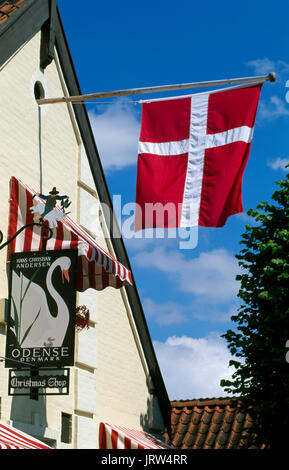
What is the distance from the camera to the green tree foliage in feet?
49.8

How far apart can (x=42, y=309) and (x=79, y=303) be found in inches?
140

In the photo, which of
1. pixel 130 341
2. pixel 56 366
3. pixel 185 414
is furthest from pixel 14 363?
pixel 185 414

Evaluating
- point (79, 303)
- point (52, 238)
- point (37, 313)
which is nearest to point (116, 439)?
point (79, 303)

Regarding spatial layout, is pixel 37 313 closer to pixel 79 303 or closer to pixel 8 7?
pixel 79 303

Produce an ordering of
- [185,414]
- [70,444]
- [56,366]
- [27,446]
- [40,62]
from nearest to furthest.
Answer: [27,446] → [56,366] → [70,444] → [40,62] → [185,414]

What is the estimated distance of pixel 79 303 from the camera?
14.0m

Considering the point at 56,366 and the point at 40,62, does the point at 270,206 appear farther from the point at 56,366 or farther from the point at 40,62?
the point at 56,366

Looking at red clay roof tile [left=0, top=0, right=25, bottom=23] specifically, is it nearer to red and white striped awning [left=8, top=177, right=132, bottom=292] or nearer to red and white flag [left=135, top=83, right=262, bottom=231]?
red and white striped awning [left=8, top=177, right=132, bottom=292]

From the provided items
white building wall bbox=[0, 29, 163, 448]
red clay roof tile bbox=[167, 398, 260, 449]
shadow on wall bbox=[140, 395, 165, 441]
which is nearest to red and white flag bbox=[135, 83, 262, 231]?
white building wall bbox=[0, 29, 163, 448]
